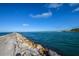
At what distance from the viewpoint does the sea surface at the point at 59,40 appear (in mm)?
1401

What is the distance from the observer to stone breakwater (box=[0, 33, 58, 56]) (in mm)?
1396

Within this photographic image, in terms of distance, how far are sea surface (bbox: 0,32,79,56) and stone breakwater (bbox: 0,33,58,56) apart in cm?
4

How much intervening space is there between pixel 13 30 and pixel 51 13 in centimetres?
36

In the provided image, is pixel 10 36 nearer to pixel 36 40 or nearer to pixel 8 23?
pixel 8 23

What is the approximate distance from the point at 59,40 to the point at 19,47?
35cm

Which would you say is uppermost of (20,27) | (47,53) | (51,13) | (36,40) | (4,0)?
(4,0)

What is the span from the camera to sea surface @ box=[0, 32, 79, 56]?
1.40 metres

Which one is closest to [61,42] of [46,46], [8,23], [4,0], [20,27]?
[46,46]

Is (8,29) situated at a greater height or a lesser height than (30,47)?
greater

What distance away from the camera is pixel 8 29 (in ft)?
4.66

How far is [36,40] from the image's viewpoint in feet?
4.66

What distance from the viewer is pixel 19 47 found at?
4.62 feet

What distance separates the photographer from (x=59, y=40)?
1413mm

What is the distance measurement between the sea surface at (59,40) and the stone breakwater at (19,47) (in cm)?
4
